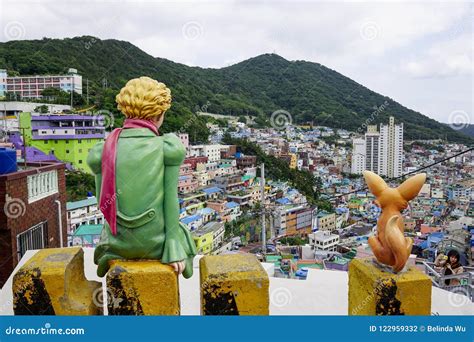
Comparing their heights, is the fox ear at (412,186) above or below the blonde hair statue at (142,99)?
below

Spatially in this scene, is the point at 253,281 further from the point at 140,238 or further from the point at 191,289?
the point at 191,289

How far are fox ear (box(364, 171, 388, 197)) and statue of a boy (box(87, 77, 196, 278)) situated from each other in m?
1.09

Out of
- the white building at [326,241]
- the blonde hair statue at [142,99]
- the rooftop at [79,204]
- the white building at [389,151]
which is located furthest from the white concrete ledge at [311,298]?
the white building at [389,151]

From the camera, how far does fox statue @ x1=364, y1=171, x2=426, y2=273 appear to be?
7.15ft

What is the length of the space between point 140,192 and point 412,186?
1.46 metres

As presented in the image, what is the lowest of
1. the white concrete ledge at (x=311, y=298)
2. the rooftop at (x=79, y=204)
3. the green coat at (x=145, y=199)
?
the rooftop at (x=79, y=204)

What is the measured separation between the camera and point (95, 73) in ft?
163

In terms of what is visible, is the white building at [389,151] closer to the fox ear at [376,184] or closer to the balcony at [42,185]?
the balcony at [42,185]

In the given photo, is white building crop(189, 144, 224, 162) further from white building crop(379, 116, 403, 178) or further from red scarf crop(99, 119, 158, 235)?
red scarf crop(99, 119, 158, 235)

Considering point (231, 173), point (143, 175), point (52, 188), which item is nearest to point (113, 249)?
point (143, 175)

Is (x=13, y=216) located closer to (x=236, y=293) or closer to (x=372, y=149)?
(x=236, y=293)

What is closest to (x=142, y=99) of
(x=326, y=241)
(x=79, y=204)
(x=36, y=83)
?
(x=79, y=204)

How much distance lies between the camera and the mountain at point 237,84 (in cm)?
4734

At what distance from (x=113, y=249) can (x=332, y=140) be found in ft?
245
